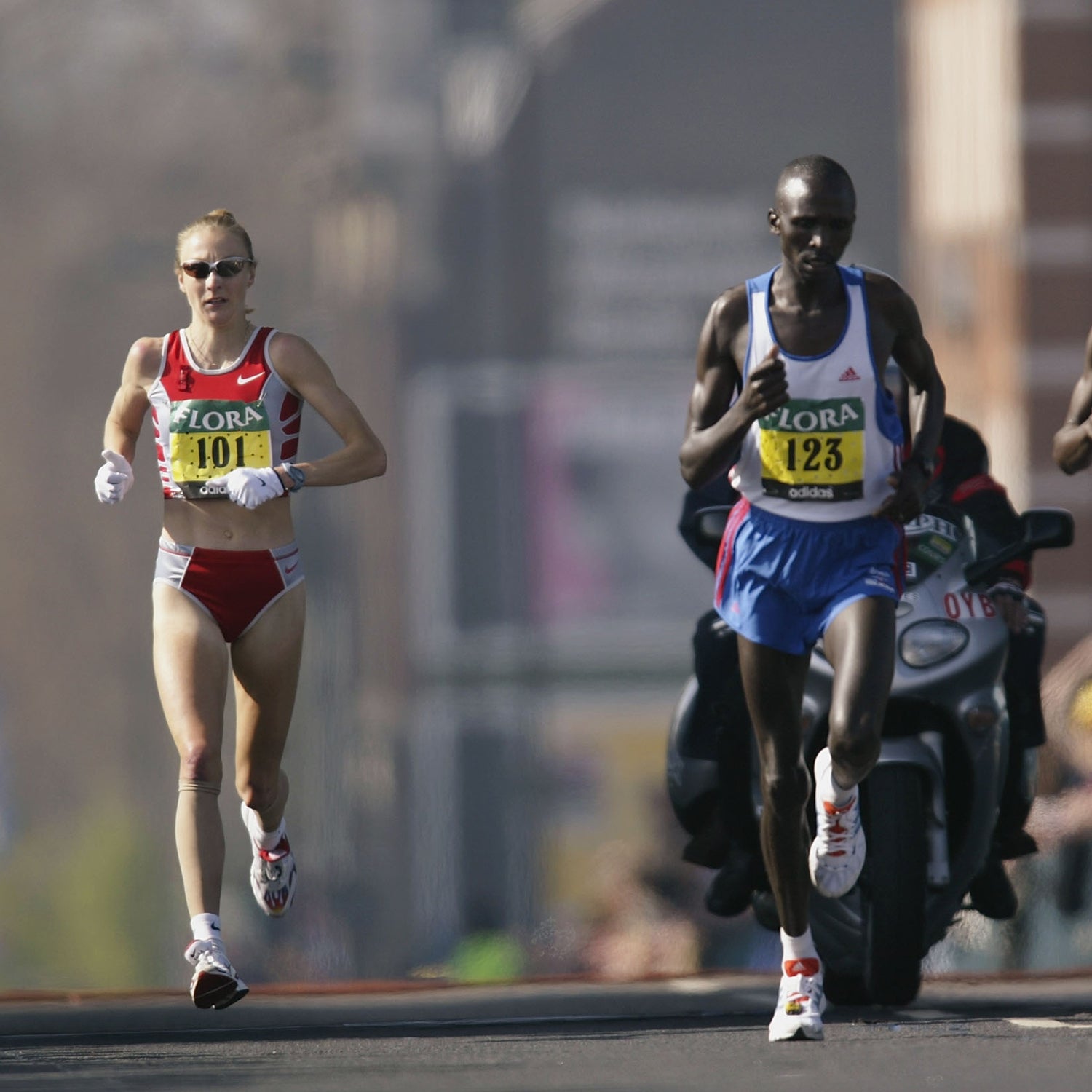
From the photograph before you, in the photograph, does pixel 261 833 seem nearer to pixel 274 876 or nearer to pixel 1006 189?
pixel 274 876

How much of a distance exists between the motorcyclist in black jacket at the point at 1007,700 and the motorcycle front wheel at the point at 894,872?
1.51 ft

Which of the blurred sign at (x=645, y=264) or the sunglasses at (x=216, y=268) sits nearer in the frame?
the sunglasses at (x=216, y=268)

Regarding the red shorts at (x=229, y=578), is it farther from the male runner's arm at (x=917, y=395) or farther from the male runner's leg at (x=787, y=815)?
the male runner's arm at (x=917, y=395)

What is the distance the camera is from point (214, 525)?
564 cm

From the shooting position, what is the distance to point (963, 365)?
752 centimetres

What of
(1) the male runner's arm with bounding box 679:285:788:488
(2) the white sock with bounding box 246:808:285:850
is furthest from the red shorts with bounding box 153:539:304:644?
(1) the male runner's arm with bounding box 679:285:788:488

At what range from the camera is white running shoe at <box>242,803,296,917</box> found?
249 inches

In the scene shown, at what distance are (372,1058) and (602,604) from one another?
2.57 m

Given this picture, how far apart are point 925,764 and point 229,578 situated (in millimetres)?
1753

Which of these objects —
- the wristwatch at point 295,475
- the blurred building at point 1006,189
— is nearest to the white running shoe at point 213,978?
the wristwatch at point 295,475

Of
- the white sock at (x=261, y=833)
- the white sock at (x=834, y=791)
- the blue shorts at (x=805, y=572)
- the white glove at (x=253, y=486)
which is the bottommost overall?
the white sock at (x=261, y=833)

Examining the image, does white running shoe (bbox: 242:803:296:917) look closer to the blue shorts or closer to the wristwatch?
the wristwatch

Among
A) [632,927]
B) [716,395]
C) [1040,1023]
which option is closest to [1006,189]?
[632,927]

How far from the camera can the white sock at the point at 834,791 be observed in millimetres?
5113
